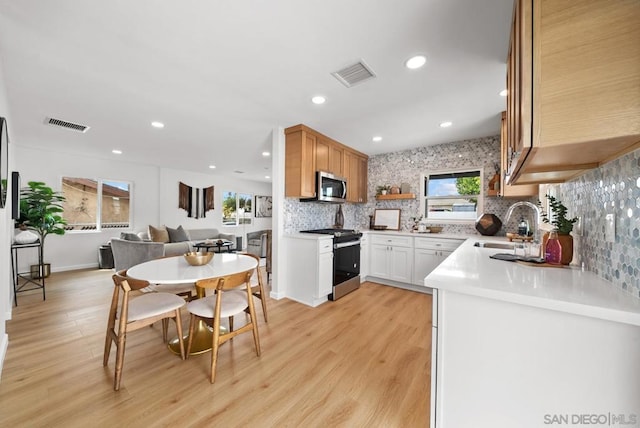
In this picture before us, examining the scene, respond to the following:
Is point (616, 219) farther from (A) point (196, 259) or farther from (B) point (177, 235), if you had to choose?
(B) point (177, 235)

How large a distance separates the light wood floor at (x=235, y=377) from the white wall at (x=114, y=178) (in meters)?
2.86

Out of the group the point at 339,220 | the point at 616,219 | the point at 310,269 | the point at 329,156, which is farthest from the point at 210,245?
the point at 616,219

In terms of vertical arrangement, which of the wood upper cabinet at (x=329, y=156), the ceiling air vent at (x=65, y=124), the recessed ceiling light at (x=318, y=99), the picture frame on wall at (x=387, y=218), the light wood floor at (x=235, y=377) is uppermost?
the recessed ceiling light at (x=318, y=99)

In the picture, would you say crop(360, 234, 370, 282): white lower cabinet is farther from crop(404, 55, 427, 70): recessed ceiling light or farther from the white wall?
the white wall

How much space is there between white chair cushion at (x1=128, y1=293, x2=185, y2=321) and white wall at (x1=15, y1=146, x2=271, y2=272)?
4823mm

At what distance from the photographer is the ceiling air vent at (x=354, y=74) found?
1942 millimetres

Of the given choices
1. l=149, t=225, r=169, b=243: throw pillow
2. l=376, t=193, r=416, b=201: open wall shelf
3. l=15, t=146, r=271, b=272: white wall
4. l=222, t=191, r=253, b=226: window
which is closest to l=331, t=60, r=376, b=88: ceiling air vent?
l=376, t=193, r=416, b=201: open wall shelf

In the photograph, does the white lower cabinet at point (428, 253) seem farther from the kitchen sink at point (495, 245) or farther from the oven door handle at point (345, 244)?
the oven door handle at point (345, 244)

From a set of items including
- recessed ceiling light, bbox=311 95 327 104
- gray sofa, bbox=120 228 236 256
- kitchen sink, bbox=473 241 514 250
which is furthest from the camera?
gray sofa, bbox=120 228 236 256

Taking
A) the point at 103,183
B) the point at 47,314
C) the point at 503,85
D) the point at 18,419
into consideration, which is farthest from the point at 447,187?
the point at 103,183

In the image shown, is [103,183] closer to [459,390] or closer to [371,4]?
[371,4]

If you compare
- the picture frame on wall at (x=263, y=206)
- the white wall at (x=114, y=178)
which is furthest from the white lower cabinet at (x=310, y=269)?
the picture frame on wall at (x=263, y=206)

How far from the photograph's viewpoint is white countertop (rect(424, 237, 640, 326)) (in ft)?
2.62

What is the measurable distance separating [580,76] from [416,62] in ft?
4.33
